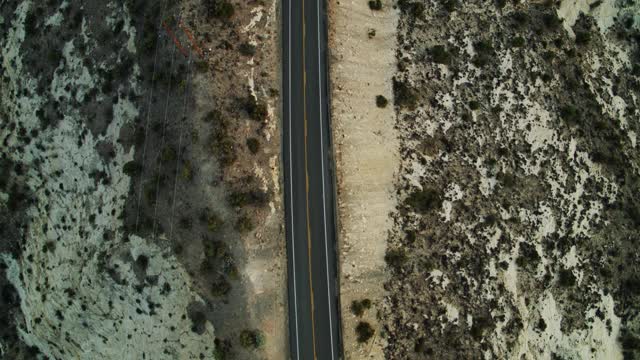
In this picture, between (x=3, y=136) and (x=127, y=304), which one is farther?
(x=3, y=136)

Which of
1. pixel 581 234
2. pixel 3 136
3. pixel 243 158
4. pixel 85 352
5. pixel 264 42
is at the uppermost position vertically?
pixel 264 42

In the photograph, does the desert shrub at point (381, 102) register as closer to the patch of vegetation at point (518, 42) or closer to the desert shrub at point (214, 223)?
the patch of vegetation at point (518, 42)

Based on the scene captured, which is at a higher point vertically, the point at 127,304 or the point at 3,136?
the point at 3,136

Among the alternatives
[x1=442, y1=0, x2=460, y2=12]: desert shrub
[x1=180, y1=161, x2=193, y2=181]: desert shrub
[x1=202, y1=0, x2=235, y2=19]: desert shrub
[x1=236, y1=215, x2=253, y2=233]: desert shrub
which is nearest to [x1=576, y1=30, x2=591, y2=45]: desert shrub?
[x1=442, y1=0, x2=460, y2=12]: desert shrub

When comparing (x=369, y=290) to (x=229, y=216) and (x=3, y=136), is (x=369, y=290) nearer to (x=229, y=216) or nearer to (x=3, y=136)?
(x=229, y=216)

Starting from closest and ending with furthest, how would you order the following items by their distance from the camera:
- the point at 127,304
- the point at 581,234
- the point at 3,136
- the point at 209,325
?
the point at 209,325 < the point at 127,304 < the point at 581,234 < the point at 3,136

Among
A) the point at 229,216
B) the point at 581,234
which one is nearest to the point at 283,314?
the point at 229,216

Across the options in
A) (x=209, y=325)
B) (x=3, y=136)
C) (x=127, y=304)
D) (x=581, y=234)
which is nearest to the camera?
(x=209, y=325)
